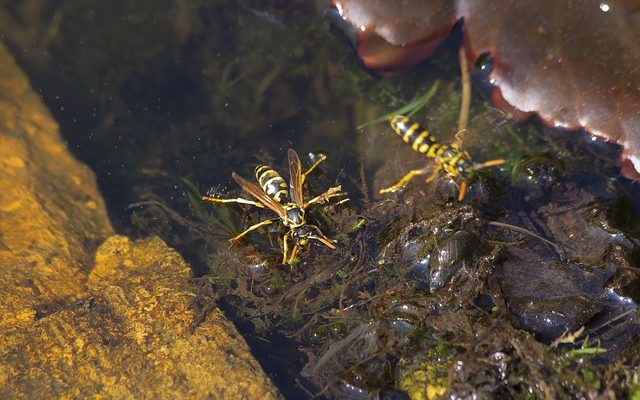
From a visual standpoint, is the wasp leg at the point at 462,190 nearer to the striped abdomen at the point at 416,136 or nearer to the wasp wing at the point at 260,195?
the striped abdomen at the point at 416,136

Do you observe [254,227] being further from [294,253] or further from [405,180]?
[405,180]

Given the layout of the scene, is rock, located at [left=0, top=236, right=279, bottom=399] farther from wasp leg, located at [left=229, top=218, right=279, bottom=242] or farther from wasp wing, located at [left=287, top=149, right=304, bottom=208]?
wasp wing, located at [left=287, top=149, right=304, bottom=208]

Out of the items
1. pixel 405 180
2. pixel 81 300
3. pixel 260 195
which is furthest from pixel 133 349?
pixel 405 180

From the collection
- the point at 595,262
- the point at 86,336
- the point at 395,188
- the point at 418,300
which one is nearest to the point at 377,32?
the point at 395,188

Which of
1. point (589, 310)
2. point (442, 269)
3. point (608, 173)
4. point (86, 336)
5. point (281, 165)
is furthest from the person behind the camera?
point (281, 165)

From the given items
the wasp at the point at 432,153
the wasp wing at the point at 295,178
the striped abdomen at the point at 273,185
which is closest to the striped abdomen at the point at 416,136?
the wasp at the point at 432,153

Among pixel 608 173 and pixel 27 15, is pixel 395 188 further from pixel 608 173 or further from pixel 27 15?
pixel 27 15

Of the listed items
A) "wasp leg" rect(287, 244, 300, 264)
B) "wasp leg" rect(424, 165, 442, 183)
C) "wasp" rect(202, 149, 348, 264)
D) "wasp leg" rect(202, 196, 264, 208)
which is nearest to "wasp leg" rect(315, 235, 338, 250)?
"wasp" rect(202, 149, 348, 264)
